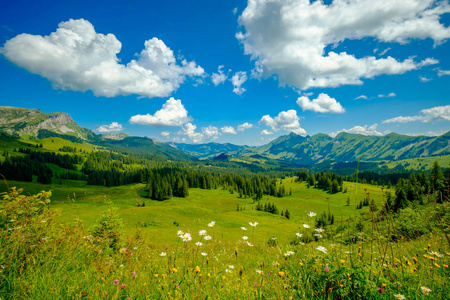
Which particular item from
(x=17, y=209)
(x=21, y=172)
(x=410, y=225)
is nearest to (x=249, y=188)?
(x=410, y=225)

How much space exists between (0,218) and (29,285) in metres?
3.02

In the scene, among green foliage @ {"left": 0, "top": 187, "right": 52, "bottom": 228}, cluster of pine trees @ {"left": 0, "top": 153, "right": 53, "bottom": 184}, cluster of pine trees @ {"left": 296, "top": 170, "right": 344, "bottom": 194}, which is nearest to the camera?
green foliage @ {"left": 0, "top": 187, "right": 52, "bottom": 228}

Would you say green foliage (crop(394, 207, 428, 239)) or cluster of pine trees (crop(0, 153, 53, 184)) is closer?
green foliage (crop(394, 207, 428, 239))

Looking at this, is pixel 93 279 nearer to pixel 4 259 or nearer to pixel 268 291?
pixel 4 259

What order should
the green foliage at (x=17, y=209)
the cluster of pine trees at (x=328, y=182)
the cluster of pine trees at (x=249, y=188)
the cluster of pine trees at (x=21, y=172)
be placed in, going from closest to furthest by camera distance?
the green foliage at (x=17, y=209)
the cluster of pine trees at (x=21, y=172)
the cluster of pine trees at (x=249, y=188)
the cluster of pine trees at (x=328, y=182)

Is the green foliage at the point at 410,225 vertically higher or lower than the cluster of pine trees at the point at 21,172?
higher

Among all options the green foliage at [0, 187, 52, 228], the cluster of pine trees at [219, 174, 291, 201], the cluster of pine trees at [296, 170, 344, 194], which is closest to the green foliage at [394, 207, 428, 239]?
the green foliage at [0, 187, 52, 228]

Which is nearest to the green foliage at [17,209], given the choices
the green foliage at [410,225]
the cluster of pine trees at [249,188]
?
the green foliage at [410,225]

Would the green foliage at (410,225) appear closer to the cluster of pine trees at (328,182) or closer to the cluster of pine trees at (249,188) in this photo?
the cluster of pine trees at (249,188)

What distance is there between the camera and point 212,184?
143125 mm

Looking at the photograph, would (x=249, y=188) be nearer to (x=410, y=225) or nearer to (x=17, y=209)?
(x=410, y=225)

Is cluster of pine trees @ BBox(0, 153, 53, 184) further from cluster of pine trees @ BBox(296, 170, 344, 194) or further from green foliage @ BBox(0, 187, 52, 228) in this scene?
cluster of pine trees @ BBox(296, 170, 344, 194)

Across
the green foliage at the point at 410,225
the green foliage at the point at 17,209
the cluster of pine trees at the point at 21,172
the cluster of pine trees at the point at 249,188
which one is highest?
the green foliage at the point at 17,209

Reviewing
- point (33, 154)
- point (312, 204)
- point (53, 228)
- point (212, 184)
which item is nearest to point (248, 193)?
point (212, 184)
